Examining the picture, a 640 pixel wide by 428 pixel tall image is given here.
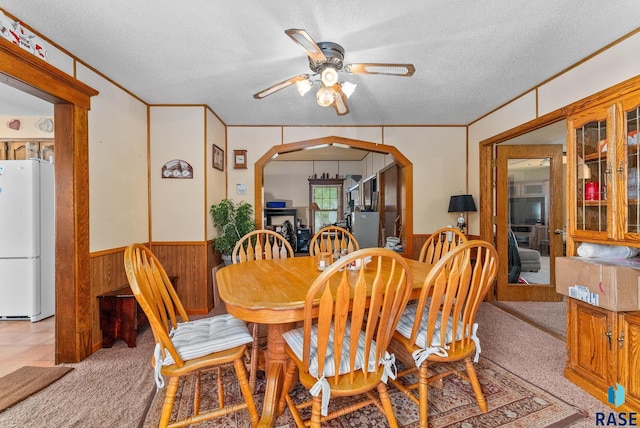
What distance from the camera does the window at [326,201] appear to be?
8344 mm

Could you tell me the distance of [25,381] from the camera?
2.10m

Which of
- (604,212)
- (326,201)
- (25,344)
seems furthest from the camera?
(326,201)

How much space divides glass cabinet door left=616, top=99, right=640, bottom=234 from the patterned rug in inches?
47.1

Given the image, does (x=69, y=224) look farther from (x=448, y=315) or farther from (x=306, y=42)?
(x=448, y=315)

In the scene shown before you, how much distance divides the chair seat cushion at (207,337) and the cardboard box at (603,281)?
83.6 inches

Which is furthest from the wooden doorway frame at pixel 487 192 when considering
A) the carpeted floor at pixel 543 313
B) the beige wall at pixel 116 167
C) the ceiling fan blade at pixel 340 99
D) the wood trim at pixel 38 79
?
the wood trim at pixel 38 79

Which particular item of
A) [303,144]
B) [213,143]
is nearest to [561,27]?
[303,144]

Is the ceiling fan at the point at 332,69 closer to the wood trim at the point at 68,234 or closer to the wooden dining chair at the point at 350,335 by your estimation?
the wooden dining chair at the point at 350,335

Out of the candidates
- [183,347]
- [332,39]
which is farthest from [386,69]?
[183,347]

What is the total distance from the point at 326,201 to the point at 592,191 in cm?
664

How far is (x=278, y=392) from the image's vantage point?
1714 mm

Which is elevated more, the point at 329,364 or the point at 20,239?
A: the point at 20,239

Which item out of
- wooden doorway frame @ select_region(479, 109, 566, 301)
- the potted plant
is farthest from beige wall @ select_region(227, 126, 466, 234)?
the potted plant

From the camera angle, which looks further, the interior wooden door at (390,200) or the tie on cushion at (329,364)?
the interior wooden door at (390,200)
